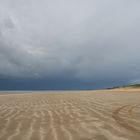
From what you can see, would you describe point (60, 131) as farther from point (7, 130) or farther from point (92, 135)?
point (7, 130)

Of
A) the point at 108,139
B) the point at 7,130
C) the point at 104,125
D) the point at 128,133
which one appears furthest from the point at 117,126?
the point at 7,130

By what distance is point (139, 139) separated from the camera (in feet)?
17.5

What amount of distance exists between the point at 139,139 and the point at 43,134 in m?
2.51

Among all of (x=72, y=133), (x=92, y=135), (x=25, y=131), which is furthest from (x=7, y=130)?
(x=92, y=135)

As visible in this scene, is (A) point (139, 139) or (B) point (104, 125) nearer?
(A) point (139, 139)

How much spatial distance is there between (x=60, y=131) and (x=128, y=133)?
74.1 inches

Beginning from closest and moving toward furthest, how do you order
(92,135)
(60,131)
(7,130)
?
(92,135), (60,131), (7,130)

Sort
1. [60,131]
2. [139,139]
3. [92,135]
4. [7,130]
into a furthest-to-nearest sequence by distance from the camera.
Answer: [7,130], [60,131], [92,135], [139,139]

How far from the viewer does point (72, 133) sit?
20.2 feet

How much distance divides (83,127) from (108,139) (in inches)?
61.0

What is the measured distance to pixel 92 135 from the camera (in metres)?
5.92

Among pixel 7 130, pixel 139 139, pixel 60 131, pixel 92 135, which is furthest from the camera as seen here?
pixel 7 130

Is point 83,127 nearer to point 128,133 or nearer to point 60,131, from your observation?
point 60,131

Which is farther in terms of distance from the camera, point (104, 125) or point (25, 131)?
point (104, 125)
